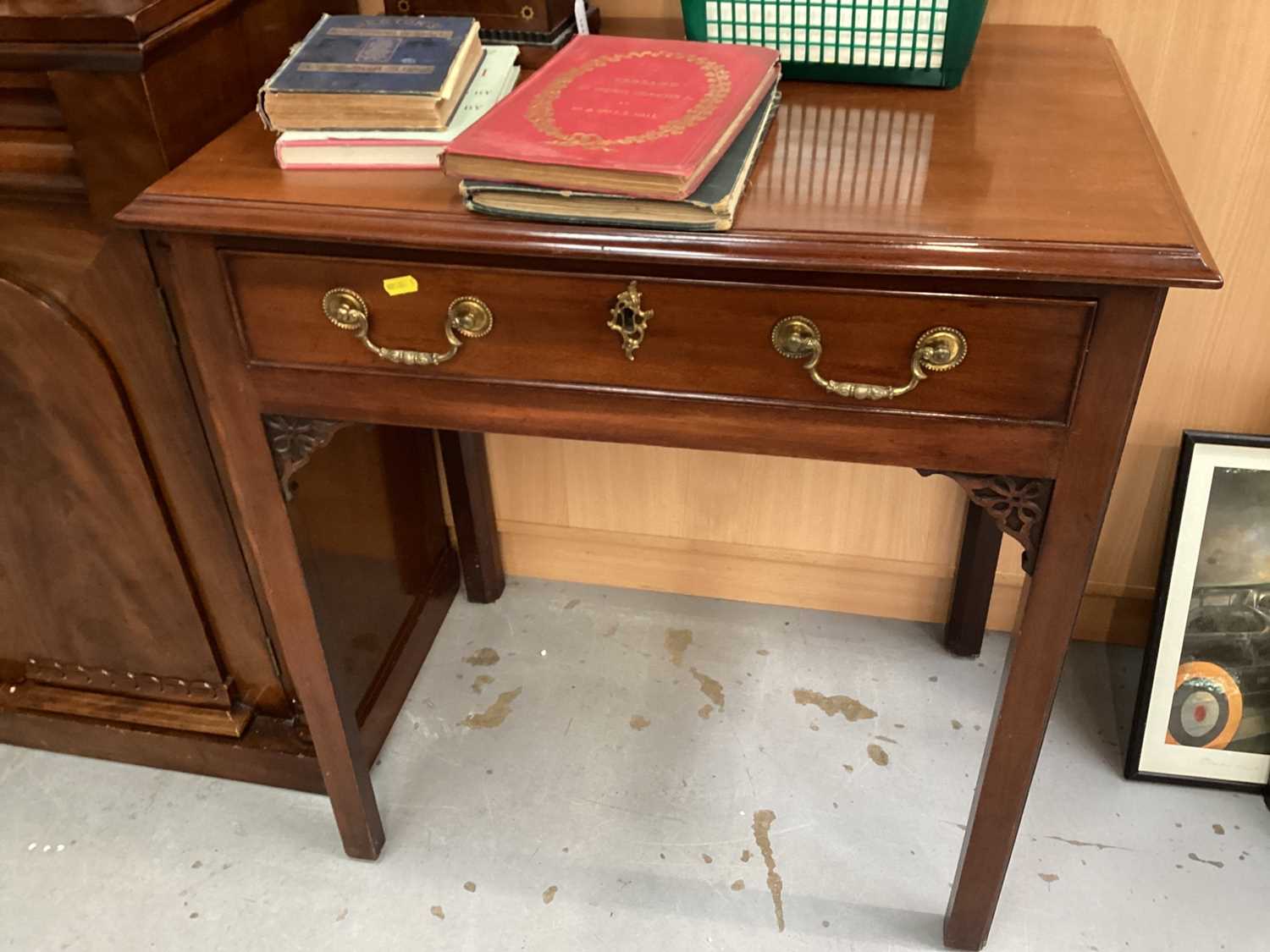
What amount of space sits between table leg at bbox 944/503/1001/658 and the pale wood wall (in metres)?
0.04

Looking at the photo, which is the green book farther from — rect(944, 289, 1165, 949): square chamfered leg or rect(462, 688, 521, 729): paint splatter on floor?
rect(462, 688, 521, 729): paint splatter on floor

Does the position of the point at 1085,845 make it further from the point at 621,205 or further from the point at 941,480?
the point at 621,205

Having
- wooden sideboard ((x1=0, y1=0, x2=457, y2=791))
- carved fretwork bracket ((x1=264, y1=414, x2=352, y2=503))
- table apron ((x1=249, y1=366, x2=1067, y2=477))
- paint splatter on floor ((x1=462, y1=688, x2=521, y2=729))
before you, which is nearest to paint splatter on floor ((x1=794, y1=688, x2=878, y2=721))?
paint splatter on floor ((x1=462, y1=688, x2=521, y2=729))

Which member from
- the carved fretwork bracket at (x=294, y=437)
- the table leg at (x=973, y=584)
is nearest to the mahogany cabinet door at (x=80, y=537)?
the carved fretwork bracket at (x=294, y=437)

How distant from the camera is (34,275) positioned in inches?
40.1

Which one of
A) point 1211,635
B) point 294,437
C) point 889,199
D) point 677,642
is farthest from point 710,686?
point 889,199

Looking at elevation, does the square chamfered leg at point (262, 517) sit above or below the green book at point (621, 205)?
below

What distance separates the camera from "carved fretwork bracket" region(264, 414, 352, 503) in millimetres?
950

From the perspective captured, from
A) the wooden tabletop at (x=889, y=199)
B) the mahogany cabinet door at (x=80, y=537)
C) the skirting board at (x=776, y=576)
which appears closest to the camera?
the wooden tabletop at (x=889, y=199)

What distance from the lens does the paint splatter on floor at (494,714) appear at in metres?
1.43

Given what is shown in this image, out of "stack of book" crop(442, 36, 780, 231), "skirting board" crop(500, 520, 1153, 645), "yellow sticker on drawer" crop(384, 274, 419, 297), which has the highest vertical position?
"stack of book" crop(442, 36, 780, 231)

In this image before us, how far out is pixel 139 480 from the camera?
1.14 metres

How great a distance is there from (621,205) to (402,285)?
0.63ft

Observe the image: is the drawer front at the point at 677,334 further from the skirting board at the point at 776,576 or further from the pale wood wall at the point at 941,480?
the skirting board at the point at 776,576
